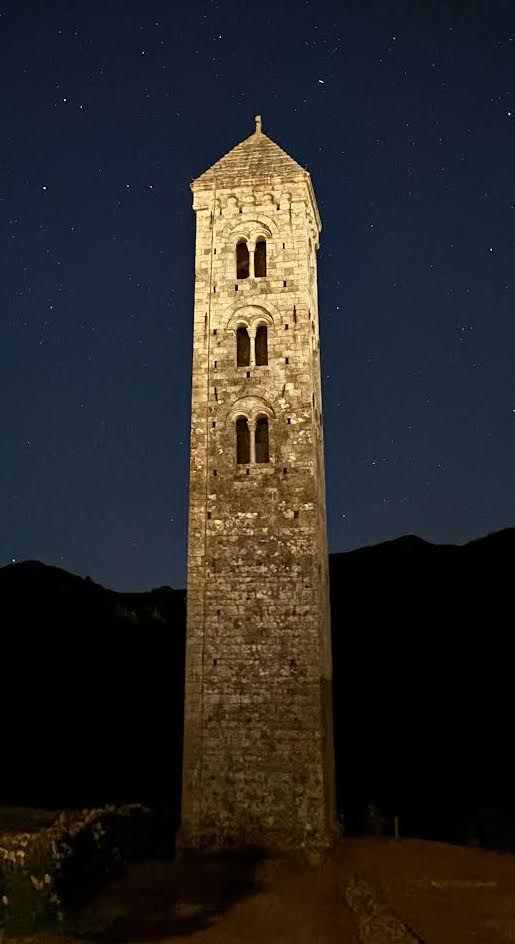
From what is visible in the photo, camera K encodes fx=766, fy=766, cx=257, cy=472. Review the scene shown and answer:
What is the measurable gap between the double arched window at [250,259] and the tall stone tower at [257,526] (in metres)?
0.04

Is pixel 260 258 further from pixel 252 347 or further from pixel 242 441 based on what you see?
pixel 242 441

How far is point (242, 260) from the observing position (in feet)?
67.6

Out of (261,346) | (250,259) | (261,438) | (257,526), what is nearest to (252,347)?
(261,346)

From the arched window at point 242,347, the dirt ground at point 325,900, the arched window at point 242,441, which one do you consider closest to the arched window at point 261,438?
the arched window at point 242,441

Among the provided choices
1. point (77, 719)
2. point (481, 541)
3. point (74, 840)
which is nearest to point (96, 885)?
point (74, 840)

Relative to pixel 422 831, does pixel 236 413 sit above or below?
above

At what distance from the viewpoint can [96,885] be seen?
45.0ft

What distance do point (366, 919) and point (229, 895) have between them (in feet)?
10.1

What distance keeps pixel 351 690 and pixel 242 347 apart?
22365 mm

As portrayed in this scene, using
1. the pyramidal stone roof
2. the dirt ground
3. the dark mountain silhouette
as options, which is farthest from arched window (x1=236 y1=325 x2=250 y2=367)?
the dark mountain silhouette

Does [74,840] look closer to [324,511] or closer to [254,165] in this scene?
[324,511]

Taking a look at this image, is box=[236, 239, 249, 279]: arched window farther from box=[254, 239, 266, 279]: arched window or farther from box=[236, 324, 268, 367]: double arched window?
box=[236, 324, 268, 367]: double arched window

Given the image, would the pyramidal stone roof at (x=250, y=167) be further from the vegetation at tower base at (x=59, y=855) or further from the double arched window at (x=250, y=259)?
the vegetation at tower base at (x=59, y=855)

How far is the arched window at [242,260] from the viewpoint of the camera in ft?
66.6
